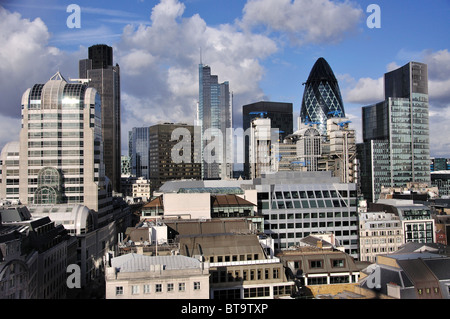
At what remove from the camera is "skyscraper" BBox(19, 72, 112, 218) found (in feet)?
222

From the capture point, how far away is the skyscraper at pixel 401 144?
441 ft

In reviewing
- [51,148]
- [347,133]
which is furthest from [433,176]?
[51,148]

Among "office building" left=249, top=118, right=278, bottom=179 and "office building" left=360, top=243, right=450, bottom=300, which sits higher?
"office building" left=249, top=118, right=278, bottom=179

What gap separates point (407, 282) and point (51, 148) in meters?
54.2

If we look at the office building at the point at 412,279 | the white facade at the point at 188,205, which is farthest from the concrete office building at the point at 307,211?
the office building at the point at 412,279

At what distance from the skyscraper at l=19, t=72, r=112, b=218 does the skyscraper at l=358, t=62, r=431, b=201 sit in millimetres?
91471

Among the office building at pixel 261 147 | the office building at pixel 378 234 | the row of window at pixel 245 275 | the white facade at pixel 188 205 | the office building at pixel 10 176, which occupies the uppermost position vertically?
the office building at pixel 261 147

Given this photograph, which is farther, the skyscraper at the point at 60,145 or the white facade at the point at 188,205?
the skyscraper at the point at 60,145

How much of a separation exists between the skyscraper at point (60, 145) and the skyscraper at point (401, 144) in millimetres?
91471

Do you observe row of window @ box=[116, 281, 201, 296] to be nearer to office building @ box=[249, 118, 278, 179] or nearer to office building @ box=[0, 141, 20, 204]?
office building @ box=[0, 141, 20, 204]

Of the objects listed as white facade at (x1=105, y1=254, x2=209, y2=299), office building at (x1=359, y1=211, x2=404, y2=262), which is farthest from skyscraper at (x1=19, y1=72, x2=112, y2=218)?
white facade at (x1=105, y1=254, x2=209, y2=299)

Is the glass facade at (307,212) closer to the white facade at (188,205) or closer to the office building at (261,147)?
the white facade at (188,205)

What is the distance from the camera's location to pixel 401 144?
13600cm

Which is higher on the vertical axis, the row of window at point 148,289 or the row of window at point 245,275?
the row of window at point 148,289
